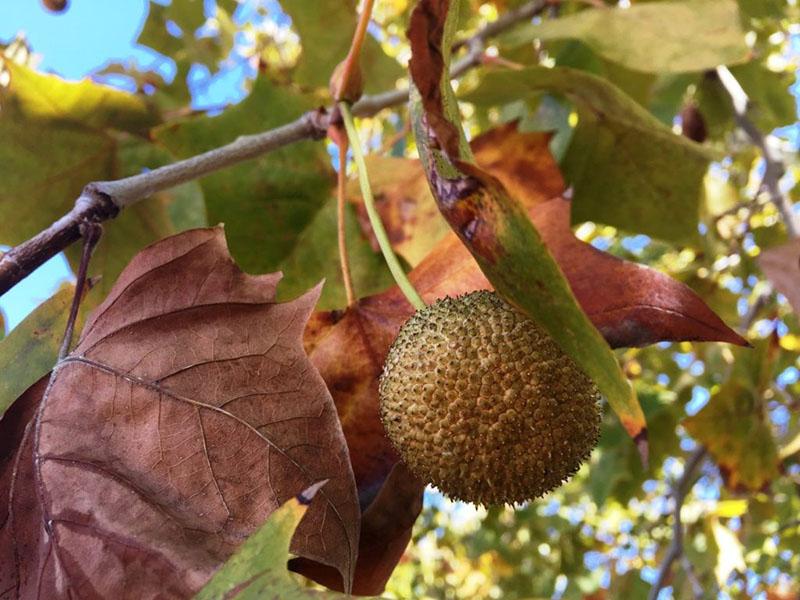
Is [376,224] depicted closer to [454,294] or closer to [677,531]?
[454,294]

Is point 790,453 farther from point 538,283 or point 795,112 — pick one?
point 538,283

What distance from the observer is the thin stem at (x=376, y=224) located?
2.68ft

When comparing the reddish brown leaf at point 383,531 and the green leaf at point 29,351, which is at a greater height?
the green leaf at point 29,351

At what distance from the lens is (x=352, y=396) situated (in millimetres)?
867

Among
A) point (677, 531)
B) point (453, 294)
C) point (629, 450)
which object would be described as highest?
point (453, 294)

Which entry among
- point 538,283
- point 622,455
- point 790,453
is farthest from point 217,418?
point 622,455

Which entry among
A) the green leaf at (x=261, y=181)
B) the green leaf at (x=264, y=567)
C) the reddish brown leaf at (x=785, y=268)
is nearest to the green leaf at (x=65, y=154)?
the green leaf at (x=261, y=181)

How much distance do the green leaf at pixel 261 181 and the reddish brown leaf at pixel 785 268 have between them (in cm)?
71

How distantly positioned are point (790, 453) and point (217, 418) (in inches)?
68.1

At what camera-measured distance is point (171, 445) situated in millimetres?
687

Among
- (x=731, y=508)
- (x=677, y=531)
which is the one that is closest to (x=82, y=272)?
(x=677, y=531)

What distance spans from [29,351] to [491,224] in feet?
1.78

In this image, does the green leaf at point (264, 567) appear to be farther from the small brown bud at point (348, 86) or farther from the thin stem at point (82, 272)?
the small brown bud at point (348, 86)

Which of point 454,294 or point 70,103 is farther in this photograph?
point 70,103
